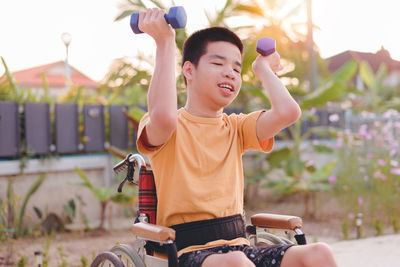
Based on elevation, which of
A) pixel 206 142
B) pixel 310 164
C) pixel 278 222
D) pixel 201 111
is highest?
pixel 201 111

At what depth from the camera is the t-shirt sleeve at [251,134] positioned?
2.12 meters

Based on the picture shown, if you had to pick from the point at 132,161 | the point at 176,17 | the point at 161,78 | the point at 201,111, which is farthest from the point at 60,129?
the point at 176,17

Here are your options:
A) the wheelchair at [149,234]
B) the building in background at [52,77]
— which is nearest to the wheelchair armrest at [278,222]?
the wheelchair at [149,234]

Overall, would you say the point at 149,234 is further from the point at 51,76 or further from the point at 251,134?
the point at 51,76

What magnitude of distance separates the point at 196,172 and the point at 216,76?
399mm

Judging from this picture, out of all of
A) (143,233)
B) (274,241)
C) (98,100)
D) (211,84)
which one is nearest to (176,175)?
(143,233)

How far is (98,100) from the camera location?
8148 millimetres

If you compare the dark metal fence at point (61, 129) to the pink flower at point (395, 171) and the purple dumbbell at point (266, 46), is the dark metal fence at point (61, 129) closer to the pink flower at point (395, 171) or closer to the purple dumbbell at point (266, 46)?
the pink flower at point (395, 171)

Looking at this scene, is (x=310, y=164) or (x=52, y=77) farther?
(x=52, y=77)

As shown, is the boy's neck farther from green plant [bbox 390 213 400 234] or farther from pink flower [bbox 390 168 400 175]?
pink flower [bbox 390 168 400 175]

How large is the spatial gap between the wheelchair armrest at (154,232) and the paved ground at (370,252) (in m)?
2.37

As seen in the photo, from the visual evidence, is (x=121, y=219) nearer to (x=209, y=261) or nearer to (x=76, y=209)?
(x=76, y=209)

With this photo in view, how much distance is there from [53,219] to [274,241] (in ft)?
13.8

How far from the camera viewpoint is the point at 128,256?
6.49ft
